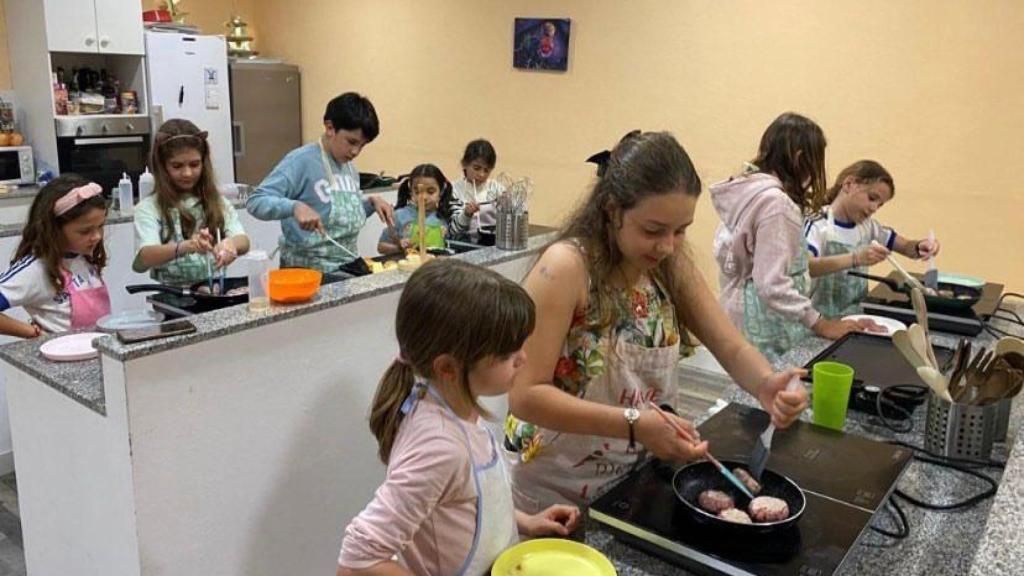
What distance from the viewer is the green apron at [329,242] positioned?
114 inches

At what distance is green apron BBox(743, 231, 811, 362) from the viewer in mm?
2213

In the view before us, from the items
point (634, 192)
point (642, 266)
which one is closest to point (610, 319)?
point (642, 266)

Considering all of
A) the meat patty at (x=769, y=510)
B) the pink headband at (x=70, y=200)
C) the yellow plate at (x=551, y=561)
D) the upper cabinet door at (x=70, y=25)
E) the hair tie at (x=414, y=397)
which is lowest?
the yellow plate at (x=551, y=561)

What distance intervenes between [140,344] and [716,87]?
3638 mm

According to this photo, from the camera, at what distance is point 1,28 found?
4.95m

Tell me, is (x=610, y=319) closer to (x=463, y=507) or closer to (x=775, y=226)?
(x=463, y=507)

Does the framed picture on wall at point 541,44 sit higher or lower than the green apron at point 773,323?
higher

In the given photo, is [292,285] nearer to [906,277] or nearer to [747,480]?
[747,480]

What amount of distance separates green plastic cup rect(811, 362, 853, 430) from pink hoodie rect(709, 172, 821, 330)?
1.71 ft

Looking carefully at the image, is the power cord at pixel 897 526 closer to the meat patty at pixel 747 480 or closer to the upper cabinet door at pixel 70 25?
the meat patty at pixel 747 480

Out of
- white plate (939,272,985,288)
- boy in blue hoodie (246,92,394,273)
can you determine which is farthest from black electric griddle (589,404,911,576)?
boy in blue hoodie (246,92,394,273)

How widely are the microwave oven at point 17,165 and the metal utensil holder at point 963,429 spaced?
4871 mm

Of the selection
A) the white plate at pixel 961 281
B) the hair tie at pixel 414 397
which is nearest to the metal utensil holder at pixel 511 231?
the white plate at pixel 961 281

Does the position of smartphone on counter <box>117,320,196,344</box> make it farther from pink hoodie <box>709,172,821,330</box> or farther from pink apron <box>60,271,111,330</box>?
pink hoodie <box>709,172,821,330</box>
